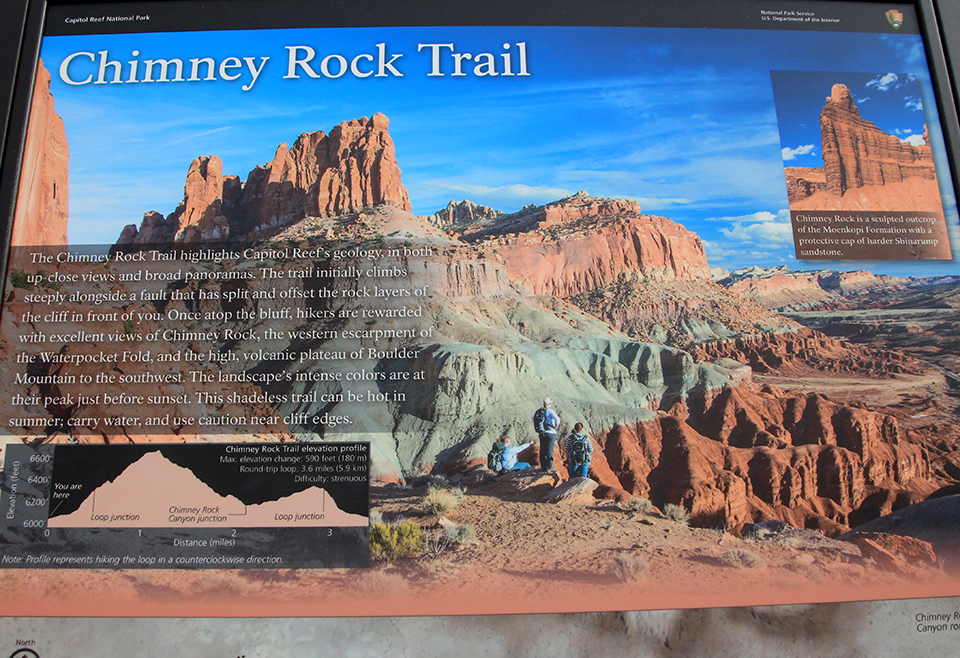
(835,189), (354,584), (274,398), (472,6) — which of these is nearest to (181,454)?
(274,398)

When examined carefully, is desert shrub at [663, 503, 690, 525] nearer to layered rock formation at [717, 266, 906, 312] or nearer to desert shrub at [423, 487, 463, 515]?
desert shrub at [423, 487, 463, 515]

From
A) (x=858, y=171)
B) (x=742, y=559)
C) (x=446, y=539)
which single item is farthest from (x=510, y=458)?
(x=858, y=171)

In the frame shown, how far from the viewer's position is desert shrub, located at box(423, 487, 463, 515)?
6217mm

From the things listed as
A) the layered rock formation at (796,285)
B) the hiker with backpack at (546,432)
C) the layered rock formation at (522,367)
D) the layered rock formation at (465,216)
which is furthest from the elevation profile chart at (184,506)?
the layered rock formation at (796,285)

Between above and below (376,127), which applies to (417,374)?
below

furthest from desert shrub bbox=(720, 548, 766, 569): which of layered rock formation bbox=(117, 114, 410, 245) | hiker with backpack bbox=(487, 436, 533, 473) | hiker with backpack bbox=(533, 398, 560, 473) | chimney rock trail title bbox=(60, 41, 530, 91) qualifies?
layered rock formation bbox=(117, 114, 410, 245)

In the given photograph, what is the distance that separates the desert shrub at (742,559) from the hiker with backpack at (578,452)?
1.97 m

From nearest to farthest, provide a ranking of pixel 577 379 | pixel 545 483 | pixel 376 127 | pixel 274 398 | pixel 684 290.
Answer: pixel 274 398 → pixel 545 483 → pixel 577 379 → pixel 376 127 → pixel 684 290

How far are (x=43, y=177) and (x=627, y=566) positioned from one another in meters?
9.10

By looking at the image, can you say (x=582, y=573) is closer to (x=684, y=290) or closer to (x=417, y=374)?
(x=417, y=374)

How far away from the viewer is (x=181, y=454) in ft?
19.9

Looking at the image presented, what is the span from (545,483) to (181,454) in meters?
4.65

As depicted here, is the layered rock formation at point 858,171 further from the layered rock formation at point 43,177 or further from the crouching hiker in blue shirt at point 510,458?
the layered rock formation at point 43,177

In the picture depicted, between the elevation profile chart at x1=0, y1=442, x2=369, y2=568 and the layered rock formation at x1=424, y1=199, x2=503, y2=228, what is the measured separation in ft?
18.8
